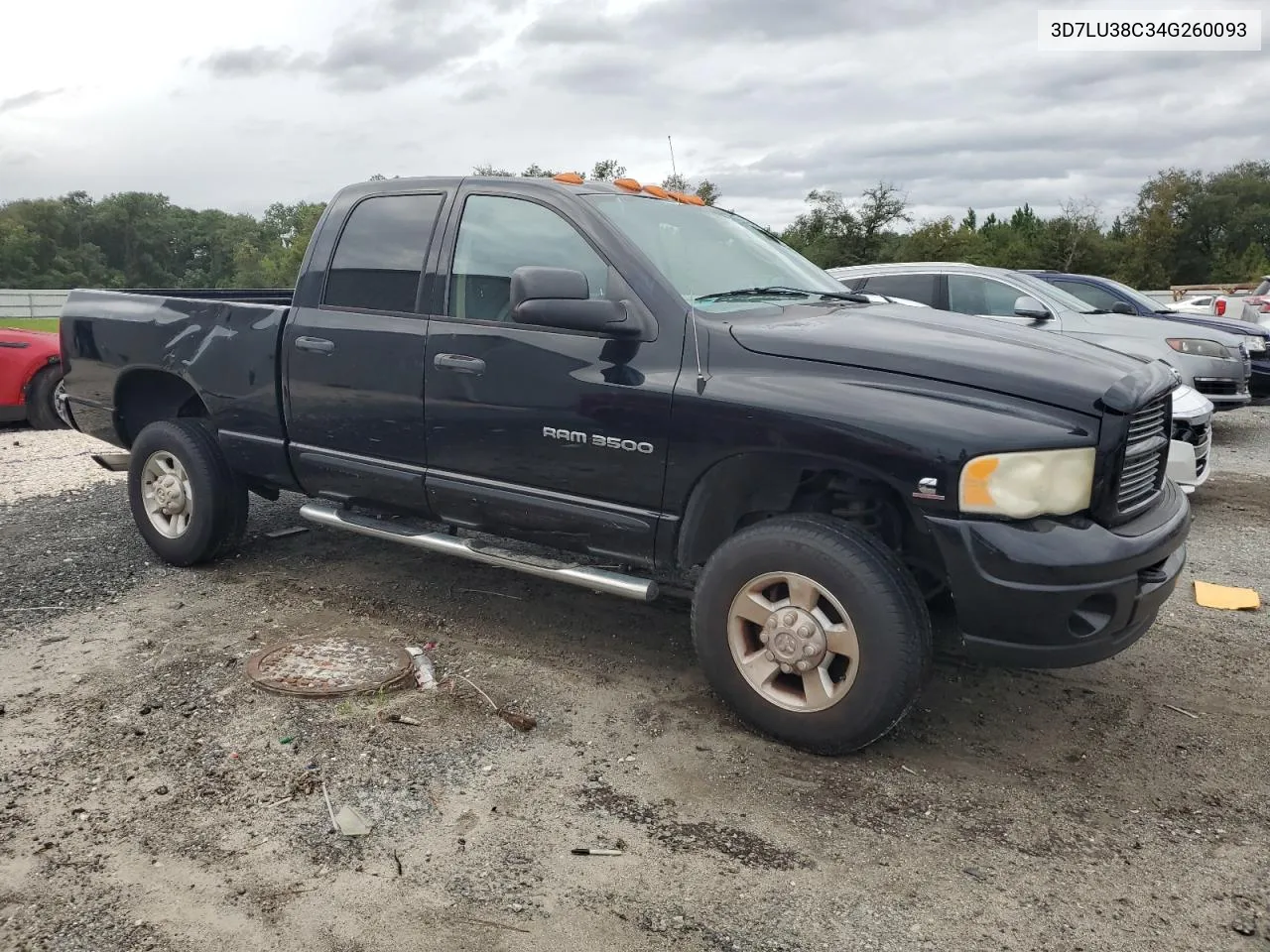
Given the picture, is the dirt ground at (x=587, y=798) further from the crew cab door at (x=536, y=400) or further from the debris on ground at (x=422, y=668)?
the crew cab door at (x=536, y=400)

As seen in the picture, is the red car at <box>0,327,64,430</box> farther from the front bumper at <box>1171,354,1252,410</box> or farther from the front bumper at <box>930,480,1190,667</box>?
the front bumper at <box>1171,354,1252,410</box>

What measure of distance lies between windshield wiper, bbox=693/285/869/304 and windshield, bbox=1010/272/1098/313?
213 inches

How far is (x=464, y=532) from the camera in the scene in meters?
4.65

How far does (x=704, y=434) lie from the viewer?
11.4 ft

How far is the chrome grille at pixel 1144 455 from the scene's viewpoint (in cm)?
320

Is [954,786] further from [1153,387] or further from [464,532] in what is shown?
[464,532]

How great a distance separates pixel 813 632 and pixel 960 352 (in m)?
1.05

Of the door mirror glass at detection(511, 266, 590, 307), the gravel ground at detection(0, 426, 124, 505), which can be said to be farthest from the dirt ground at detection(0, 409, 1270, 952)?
the gravel ground at detection(0, 426, 124, 505)

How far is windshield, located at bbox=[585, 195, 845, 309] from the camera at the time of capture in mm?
3881

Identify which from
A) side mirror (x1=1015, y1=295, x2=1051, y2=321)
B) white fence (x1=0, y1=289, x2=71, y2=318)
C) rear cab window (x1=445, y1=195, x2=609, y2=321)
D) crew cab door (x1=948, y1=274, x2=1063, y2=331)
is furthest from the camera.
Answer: white fence (x1=0, y1=289, x2=71, y2=318)

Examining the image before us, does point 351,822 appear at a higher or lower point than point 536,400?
lower

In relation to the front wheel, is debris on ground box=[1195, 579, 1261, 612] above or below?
below

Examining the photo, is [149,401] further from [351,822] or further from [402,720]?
[351,822]

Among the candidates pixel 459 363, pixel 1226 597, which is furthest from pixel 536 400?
pixel 1226 597
